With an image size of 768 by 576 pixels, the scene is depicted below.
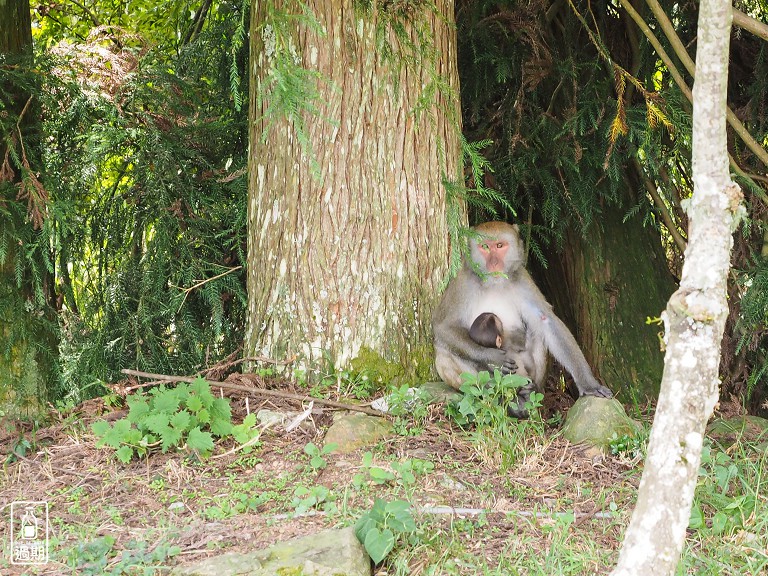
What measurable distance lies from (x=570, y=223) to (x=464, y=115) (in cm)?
113

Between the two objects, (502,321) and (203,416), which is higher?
(502,321)

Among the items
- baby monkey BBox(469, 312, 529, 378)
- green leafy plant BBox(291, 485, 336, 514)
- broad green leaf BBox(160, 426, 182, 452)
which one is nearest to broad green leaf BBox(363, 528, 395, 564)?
green leafy plant BBox(291, 485, 336, 514)

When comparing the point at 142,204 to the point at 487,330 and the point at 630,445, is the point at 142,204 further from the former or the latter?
the point at 630,445

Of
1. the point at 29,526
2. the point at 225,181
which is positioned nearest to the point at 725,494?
the point at 29,526

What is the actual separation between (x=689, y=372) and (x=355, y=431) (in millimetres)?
1972

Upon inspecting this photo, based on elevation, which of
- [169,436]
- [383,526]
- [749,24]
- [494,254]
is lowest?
[383,526]

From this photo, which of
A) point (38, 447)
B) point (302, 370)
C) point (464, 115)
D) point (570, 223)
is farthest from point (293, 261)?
point (570, 223)

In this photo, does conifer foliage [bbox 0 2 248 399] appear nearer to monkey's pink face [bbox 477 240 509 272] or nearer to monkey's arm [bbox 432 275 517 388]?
monkey's arm [bbox 432 275 517 388]

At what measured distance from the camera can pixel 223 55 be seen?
18.6 feet

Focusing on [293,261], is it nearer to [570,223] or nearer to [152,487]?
[152,487]

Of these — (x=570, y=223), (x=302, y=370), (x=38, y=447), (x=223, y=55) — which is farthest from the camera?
(x=570, y=223)

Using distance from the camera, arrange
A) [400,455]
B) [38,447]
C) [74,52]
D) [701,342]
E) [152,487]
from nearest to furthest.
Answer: [701,342], [152,487], [400,455], [38,447], [74,52]

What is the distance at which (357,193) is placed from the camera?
459 cm

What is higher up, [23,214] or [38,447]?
[23,214]
